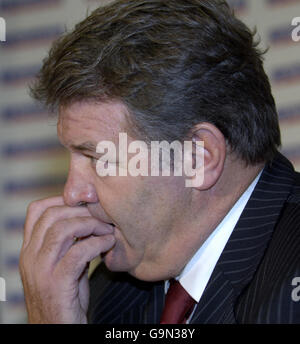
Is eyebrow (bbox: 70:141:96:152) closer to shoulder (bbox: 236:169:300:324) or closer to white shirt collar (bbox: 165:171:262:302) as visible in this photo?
white shirt collar (bbox: 165:171:262:302)

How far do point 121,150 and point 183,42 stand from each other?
0.85 feet

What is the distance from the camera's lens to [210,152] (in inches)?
49.1

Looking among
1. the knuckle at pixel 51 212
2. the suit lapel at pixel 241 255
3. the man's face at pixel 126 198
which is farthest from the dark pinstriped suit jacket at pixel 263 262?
the knuckle at pixel 51 212

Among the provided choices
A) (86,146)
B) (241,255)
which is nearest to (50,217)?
(86,146)

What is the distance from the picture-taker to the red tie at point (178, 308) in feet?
4.32

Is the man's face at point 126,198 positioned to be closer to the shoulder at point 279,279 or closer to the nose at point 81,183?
the nose at point 81,183

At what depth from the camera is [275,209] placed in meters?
1.28

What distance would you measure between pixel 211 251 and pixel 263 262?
0.42 feet

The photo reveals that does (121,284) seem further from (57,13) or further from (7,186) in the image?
(57,13)

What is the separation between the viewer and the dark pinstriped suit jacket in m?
1.10

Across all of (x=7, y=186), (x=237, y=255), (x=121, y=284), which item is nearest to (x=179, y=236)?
(x=237, y=255)

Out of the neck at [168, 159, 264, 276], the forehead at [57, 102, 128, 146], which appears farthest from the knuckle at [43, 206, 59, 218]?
the neck at [168, 159, 264, 276]
